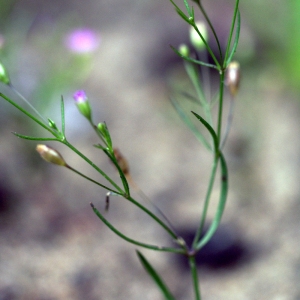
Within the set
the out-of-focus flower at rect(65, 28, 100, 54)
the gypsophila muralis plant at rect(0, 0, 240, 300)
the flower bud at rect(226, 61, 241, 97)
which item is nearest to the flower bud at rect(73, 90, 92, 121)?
the gypsophila muralis plant at rect(0, 0, 240, 300)

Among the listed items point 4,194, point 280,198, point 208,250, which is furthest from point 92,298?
point 280,198

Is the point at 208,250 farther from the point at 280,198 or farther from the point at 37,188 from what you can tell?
the point at 37,188

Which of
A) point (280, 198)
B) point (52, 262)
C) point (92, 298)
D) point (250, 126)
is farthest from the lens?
point (250, 126)

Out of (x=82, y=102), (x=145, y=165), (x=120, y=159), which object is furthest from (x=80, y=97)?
(x=145, y=165)

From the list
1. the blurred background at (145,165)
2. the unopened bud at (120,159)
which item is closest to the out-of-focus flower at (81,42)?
the blurred background at (145,165)

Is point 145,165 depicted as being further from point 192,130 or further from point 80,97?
point 80,97

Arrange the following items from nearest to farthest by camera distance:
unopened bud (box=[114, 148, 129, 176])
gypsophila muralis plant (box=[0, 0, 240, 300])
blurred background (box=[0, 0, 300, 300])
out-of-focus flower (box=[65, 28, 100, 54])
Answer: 1. gypsophila muralis plant (box=[0, 0, 240, 300])
2. unopened bud (box=[114, 148, 129, 176])
3. blurred background (box=[0, 0, 300, 300])
4. out-of-focus flower (box=[65, 28, 100, 54])

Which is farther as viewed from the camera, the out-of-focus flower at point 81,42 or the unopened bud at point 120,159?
the out-of-focus flower at point 81,42

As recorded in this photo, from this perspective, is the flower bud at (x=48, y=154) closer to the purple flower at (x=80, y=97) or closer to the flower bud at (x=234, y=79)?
the purple flower at (x=80, y=97)

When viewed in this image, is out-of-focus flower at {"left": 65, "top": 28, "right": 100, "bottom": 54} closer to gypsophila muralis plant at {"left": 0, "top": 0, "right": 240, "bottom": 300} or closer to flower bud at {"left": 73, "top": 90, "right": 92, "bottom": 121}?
gypsophila muralis plant at {"left": 0, "top": 0, "right": 240, "bottom": 300}
